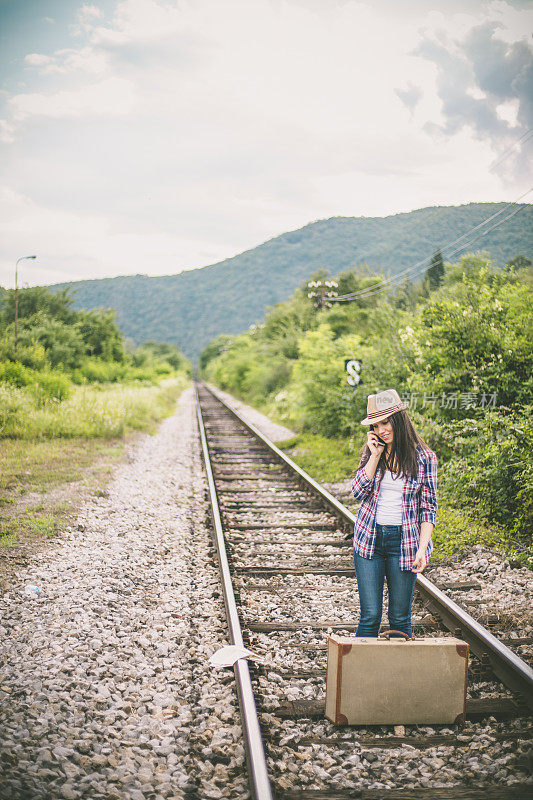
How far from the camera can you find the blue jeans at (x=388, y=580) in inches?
126

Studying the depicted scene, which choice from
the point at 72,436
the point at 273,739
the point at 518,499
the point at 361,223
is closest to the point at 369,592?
the point at 273,739

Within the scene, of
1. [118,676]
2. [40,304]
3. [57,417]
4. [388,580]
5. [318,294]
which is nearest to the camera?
[388,580]

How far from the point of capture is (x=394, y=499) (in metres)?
3.21

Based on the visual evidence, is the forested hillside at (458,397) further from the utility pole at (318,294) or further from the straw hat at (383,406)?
the utility pole at (318,294)

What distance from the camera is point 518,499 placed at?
6.53 metres

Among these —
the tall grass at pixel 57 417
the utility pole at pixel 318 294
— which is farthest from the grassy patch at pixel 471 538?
the utility pole at pixel 318 294

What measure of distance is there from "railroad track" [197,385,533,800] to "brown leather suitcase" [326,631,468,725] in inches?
3.8

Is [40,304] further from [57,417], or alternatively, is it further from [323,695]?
[323,695]

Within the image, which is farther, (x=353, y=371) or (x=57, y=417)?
(x=57, y=417)

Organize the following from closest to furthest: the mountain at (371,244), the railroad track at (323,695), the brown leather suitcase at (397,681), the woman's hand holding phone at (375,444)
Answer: the railroad track at (323,695), the brown leather suitcase at (397,681), the woman's hand holding phone at (375,444), the mountain at (371,244)

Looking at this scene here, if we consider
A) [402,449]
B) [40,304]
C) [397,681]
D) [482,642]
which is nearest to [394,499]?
[402,449]

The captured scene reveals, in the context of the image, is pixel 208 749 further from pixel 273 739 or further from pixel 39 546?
pixel 39 546

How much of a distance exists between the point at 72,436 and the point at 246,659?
1070cm

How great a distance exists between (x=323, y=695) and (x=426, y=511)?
1.35 metres
